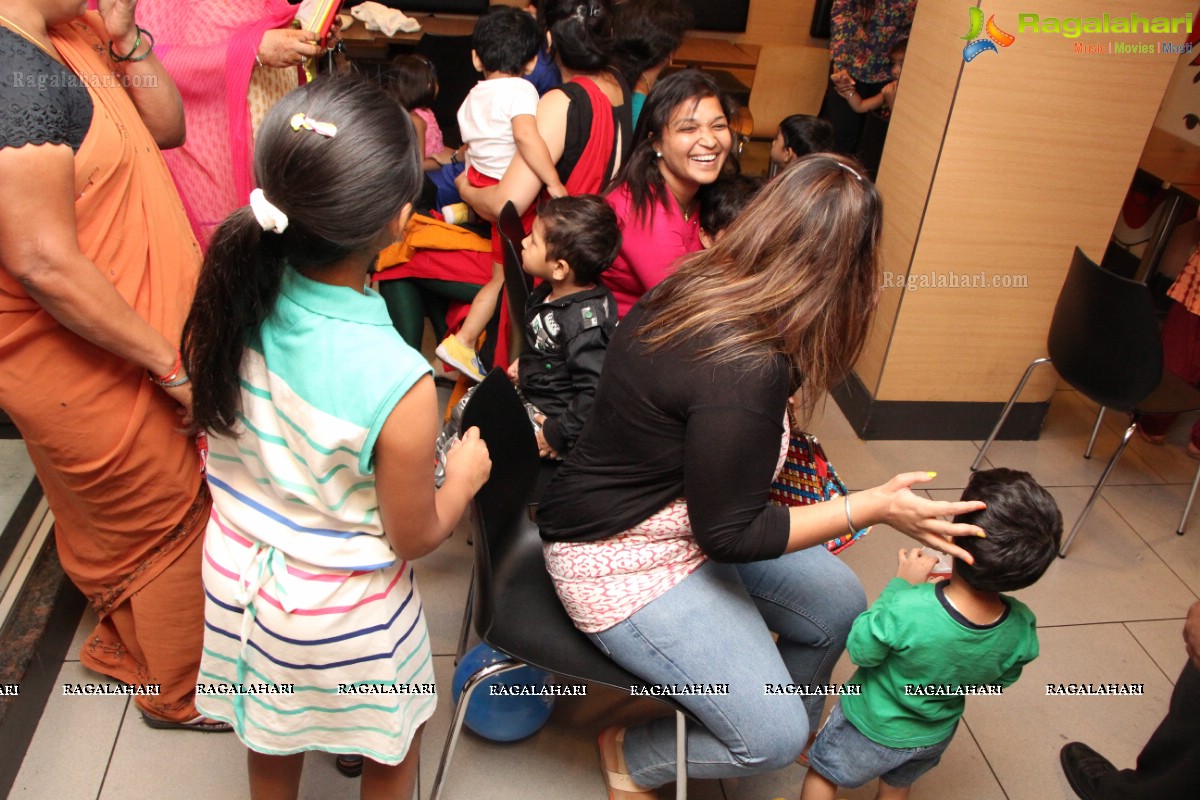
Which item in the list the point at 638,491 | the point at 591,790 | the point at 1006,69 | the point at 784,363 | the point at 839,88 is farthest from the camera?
the point at 839,88

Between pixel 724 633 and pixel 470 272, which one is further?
pixel 470 272

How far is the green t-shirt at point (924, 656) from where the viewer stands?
146cm

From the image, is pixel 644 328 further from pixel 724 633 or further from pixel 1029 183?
pixel 1029 183

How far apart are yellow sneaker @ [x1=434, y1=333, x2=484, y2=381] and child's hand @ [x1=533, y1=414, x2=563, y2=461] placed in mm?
518

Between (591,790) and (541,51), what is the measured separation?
2218 mm

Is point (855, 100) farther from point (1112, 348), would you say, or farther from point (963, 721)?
point (963, 721)

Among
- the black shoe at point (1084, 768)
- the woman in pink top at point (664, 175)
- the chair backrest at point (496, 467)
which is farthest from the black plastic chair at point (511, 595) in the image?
the black shoe at point (1084, 768)

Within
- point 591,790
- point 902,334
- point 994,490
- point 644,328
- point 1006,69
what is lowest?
point 591,790

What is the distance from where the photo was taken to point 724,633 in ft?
5.05

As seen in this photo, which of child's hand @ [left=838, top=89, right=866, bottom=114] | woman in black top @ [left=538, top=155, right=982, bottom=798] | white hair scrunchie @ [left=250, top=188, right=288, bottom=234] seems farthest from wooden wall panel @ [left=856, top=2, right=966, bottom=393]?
white hair scrunchie @ [left=250, top=188, right=288, bottom=234]

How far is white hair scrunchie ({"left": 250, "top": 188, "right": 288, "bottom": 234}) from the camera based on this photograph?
3.43ft

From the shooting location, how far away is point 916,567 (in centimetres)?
158

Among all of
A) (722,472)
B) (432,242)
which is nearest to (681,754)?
(722,472)

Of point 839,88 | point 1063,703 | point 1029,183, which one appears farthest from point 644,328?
point 839,88
